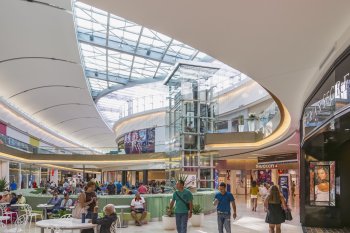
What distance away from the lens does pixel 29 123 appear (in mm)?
38625

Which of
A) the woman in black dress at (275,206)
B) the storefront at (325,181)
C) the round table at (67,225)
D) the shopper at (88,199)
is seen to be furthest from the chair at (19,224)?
the storefront at (325,181)

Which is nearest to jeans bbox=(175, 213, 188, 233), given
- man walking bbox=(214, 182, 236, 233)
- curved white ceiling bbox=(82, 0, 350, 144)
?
man walking bbox=(214, 182, 236, 233)

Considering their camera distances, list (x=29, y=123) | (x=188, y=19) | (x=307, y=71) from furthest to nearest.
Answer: (x=29, y=123) → (x=307, y=71) → (x=188, y=19)

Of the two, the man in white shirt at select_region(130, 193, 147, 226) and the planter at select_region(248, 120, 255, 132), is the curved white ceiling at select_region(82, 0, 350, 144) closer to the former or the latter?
the man in white shirt at select_region(130, 193, 147, 226)

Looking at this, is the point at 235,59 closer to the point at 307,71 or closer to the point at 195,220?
the point at 307,71

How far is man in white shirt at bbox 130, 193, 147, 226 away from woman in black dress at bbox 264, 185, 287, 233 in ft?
18.7

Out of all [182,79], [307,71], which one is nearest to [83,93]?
[182,79]

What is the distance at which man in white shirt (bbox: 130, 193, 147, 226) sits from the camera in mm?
14383

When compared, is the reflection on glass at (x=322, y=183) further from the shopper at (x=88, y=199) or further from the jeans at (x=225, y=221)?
the shopper at (x=88, y=199)

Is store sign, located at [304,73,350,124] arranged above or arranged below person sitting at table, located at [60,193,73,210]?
above

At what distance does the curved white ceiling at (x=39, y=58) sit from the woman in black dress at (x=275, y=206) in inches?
314

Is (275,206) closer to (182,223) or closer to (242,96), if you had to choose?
(182,223)

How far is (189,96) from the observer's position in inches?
958

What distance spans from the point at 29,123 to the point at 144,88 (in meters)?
10.5
